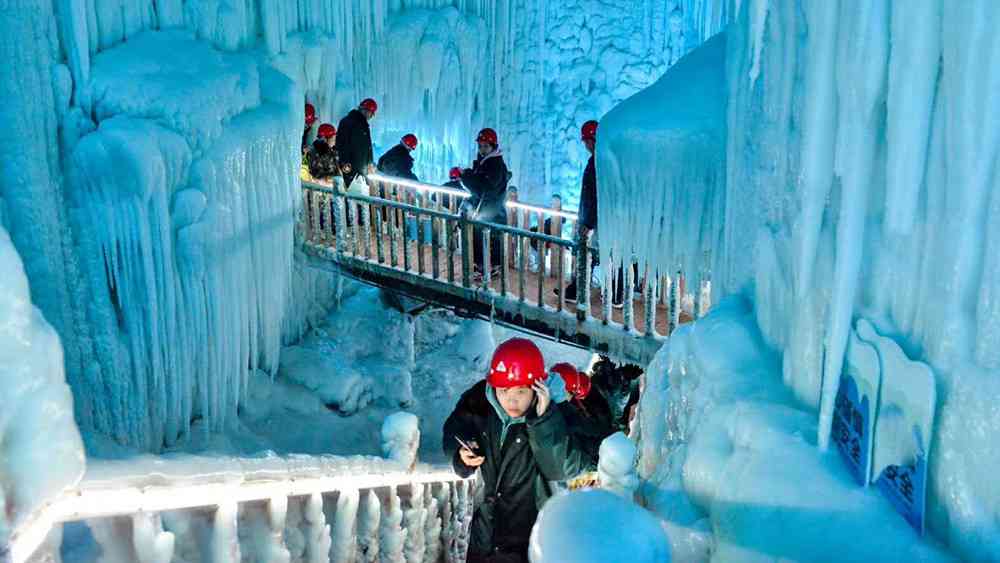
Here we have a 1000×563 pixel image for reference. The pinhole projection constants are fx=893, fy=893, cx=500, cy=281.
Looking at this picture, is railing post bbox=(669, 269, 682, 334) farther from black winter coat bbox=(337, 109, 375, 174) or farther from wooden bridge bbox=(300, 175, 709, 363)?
black winter coat bbox=(337, 109, 375, 174)

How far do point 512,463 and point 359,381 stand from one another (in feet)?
22.6

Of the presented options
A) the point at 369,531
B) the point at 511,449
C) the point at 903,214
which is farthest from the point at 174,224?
the point at 903,214

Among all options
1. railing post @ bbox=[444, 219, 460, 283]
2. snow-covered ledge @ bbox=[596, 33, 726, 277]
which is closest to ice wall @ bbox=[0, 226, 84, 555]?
snow-covered ledge @ bbox=[596, 33, 726, 277]

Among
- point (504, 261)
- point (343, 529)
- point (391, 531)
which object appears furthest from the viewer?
point (504, 261)

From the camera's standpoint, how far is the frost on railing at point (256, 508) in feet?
7.64

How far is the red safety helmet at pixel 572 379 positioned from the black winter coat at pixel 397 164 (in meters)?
4.78

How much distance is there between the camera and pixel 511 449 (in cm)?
347

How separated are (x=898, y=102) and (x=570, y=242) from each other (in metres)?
5.13

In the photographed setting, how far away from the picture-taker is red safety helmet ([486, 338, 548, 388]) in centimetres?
339

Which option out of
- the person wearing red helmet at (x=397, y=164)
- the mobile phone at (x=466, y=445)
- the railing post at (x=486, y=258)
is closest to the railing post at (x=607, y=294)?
the railing post at (x=486, y=258)

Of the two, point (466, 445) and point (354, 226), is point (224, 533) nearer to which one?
point (466, 445)

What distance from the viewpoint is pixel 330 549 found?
3.49 meters

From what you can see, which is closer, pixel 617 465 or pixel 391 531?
pixel 617 465

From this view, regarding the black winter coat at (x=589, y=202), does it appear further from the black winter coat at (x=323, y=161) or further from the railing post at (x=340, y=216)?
the black winter coat at (x=323, y=161)
